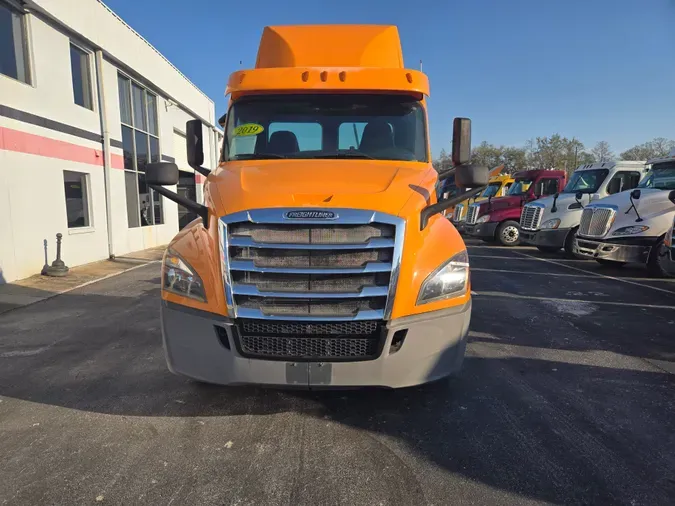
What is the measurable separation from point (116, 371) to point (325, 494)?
2843mm

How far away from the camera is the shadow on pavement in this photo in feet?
8.73

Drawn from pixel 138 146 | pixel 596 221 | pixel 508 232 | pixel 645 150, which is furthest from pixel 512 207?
pixel 645 150

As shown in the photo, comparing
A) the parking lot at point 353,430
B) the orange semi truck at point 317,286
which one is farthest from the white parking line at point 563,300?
the orange semi truck at point 317,286

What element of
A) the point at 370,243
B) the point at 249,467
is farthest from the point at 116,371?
the point at 370,243

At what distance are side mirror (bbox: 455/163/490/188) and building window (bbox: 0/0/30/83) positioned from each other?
394 inches

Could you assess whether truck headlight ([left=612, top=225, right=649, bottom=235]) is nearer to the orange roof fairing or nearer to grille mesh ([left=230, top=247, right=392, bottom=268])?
the orange roof fairing

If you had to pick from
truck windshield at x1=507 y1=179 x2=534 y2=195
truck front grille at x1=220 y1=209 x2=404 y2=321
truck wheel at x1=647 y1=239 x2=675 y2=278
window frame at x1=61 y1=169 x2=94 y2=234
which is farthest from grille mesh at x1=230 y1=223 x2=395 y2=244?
truck windshield at x1=507 y1=179 x2=534 y2=195

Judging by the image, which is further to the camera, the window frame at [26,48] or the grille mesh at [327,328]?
the window frame at [26,48]

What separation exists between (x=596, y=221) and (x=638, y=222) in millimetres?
972

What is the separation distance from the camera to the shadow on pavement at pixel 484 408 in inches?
105

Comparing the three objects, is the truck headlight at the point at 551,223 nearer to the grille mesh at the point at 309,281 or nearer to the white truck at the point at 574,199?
the white truck at the point at 574,199

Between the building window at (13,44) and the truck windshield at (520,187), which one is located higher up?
the building window at (13,44)

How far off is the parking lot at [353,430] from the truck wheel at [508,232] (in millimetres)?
11296

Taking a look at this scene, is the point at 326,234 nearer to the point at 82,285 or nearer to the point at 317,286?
the point at 317,286
